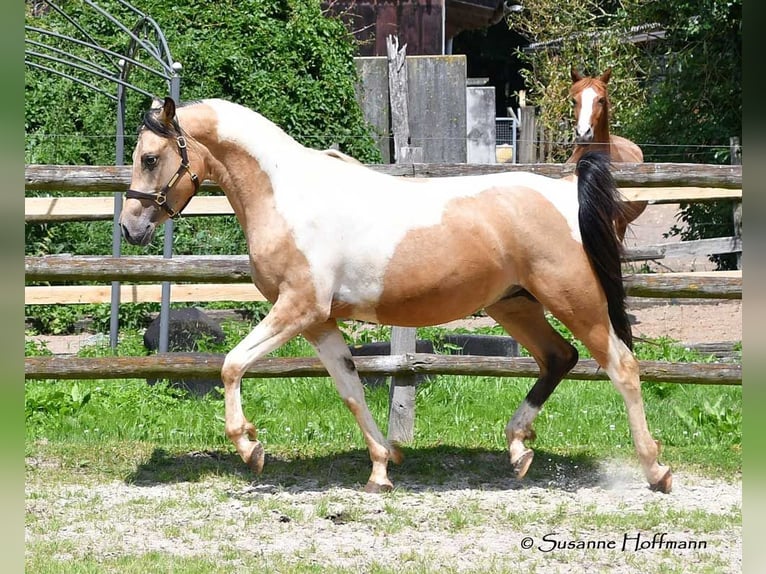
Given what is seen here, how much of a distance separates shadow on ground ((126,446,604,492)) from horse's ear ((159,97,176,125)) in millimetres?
1931

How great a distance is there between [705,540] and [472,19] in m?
16.5

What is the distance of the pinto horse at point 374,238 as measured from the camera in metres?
4.64

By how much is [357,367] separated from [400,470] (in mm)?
724

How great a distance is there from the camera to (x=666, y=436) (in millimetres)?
6000

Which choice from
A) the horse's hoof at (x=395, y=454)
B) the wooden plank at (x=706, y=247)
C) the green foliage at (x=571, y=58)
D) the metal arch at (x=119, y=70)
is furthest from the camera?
the green foliage at (x=571, y=58)

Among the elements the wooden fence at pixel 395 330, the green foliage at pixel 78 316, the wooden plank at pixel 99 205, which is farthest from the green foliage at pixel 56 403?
the green foliage at pixel 78 316

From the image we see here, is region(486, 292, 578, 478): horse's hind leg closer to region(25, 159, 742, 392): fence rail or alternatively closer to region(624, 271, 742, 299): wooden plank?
region(25, 159, 742, 392): fence rail

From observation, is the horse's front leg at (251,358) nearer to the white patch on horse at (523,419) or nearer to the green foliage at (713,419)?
the white patch on horse at (523,419)

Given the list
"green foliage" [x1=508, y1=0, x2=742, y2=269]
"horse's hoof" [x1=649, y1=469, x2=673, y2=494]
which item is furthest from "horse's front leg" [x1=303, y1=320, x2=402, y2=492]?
"green foliage" [x1=508, y1=0, x2=742, y2=269]

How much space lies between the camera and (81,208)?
28.5 ft

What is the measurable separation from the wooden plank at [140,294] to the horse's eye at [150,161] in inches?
143

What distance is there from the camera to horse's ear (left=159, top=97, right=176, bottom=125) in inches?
178
